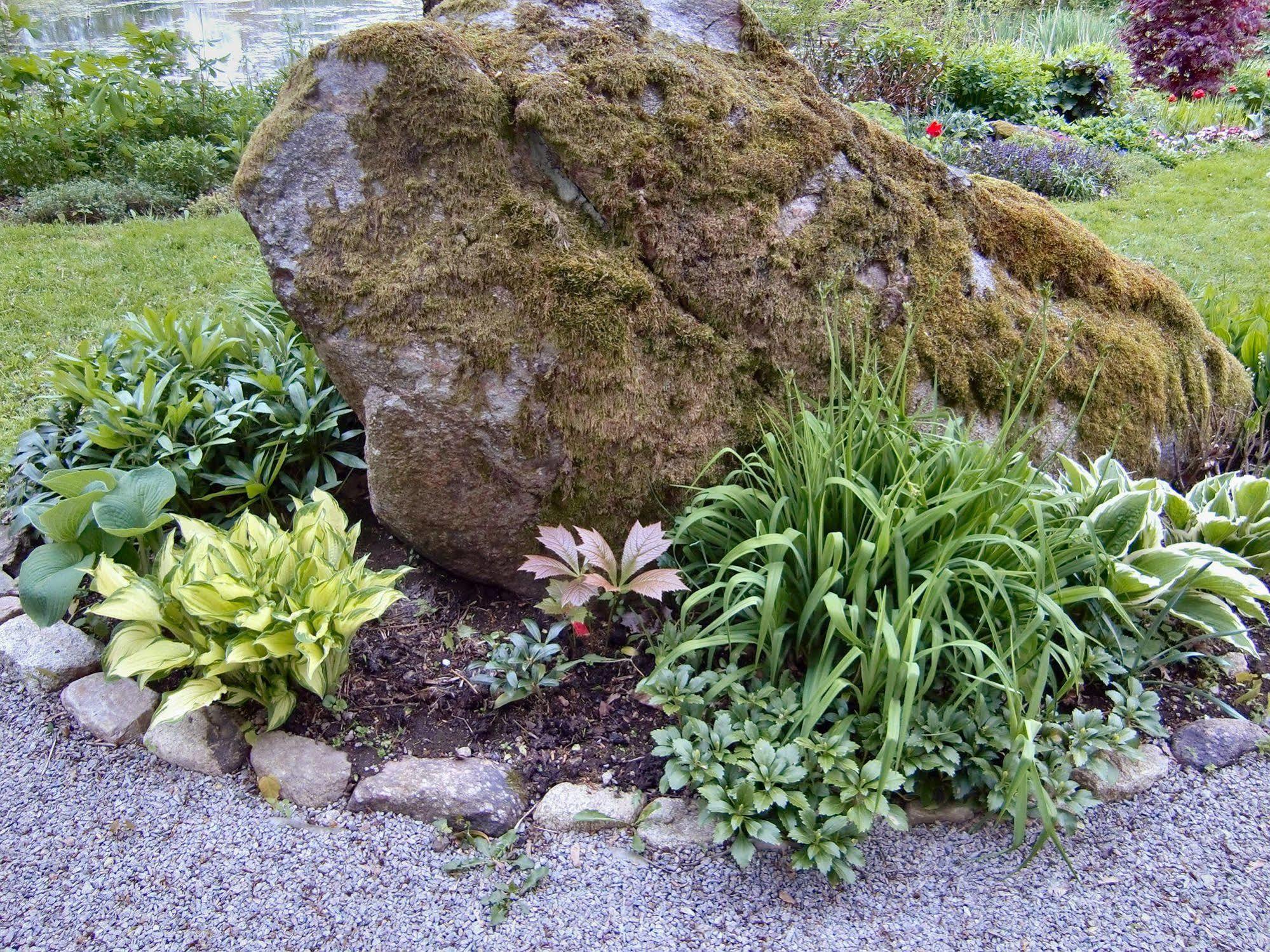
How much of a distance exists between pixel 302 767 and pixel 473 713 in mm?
482

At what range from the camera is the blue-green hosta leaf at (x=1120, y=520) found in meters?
2.57

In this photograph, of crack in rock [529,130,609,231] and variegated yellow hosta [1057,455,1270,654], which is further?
crack in rock [529,130,609,231]

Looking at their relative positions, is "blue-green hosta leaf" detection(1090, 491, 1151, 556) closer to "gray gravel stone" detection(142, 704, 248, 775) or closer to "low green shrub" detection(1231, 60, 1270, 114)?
"gray gravel stone" detection(142, 704, 248, 775)

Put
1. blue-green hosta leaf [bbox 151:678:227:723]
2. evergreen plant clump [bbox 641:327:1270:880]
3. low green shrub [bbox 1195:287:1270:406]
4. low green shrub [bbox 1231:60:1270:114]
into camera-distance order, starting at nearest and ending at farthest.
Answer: evergreen plant clump [bbox 641:327:1270:880], blue-green hosta leaf [bbox 151:678:227:723], low green shrub [bbox 1195:287:1270:406], low green shrub [bbox 1231:60:1270:114]

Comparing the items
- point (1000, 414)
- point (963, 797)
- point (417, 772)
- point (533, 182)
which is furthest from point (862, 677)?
point (533, 182)

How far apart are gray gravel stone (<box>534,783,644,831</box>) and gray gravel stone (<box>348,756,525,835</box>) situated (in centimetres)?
7

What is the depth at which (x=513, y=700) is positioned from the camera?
2502 millimetres

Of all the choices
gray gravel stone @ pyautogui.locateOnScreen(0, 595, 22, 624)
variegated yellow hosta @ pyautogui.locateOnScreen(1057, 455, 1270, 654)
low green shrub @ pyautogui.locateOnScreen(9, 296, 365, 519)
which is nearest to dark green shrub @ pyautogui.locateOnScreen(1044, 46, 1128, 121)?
variegated yellow hosta @ pyautogui.locateOnScreen(1057, 455, 1270, 654)

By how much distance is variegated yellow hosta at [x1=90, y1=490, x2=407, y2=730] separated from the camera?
2238 mm

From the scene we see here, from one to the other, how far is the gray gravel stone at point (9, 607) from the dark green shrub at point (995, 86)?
34.0 feet

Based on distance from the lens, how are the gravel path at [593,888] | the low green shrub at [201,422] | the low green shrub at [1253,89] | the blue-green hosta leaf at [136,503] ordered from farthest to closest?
the low green shrub at [1253,89] < the low green shrub at [201,422] < the blue-green hosta leaf at [136,503] < the gravel path at [593,888]

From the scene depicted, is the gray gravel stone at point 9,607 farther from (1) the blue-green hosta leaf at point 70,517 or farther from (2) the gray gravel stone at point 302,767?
(2) the gray gravel stone at point 302,767

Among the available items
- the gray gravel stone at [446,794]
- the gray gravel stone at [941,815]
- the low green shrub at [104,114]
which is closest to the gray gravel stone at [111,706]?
the gray gravel stone at [446,794]

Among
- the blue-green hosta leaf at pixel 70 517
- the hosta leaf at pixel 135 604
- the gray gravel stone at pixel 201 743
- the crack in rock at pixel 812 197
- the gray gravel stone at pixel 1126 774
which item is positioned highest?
the crack in rock at pixel 812 197
